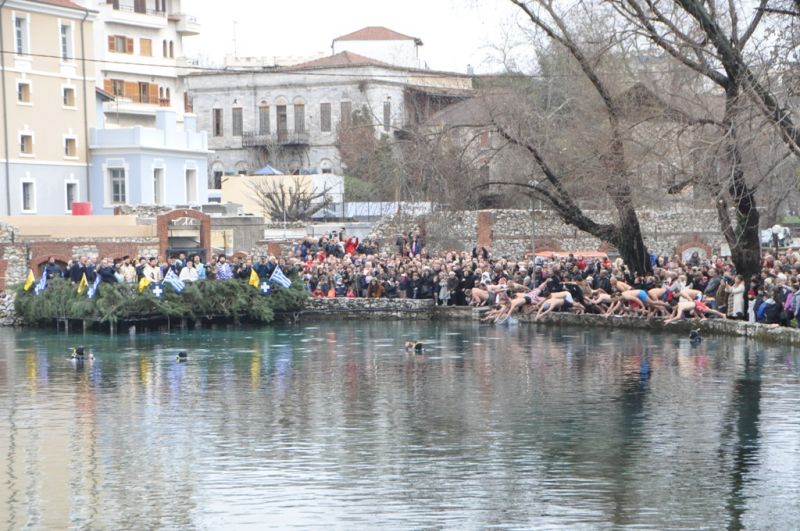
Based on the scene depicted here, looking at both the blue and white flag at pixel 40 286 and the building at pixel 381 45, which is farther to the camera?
the building at pixel 381 45

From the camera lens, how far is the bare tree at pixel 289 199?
Answer: 250 ft

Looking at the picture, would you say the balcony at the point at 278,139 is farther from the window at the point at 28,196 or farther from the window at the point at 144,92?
the window at the point at 28,196

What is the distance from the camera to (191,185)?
74438 millimetres

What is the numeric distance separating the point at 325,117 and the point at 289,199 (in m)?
20.1

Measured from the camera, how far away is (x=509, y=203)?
56.8 meters

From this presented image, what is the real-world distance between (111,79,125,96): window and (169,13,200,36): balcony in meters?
7.42

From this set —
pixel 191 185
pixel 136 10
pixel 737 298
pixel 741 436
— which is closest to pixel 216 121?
pixel 136 10

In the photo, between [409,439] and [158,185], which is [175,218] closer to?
[158,185]

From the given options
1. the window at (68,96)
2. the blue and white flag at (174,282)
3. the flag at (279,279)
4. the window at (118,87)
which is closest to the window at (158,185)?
the window at (68,96)

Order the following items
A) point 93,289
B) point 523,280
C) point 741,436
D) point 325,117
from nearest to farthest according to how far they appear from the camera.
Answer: point 741,436, point 93,289, point 523,280, point 325,117

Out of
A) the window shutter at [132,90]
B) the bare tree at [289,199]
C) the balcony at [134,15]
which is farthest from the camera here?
the window shutter at [132,90]

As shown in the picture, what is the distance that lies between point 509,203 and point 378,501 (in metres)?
41.2

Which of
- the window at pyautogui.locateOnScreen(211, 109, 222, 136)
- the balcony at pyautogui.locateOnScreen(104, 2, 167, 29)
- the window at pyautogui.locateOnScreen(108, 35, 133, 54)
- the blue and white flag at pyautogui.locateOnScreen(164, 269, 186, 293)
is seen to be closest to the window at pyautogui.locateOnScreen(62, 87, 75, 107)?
the balcony at pyautogui.locateOnScreen(104, 2, 167, 29)

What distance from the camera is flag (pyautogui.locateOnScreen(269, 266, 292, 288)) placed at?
42875 millimetres
